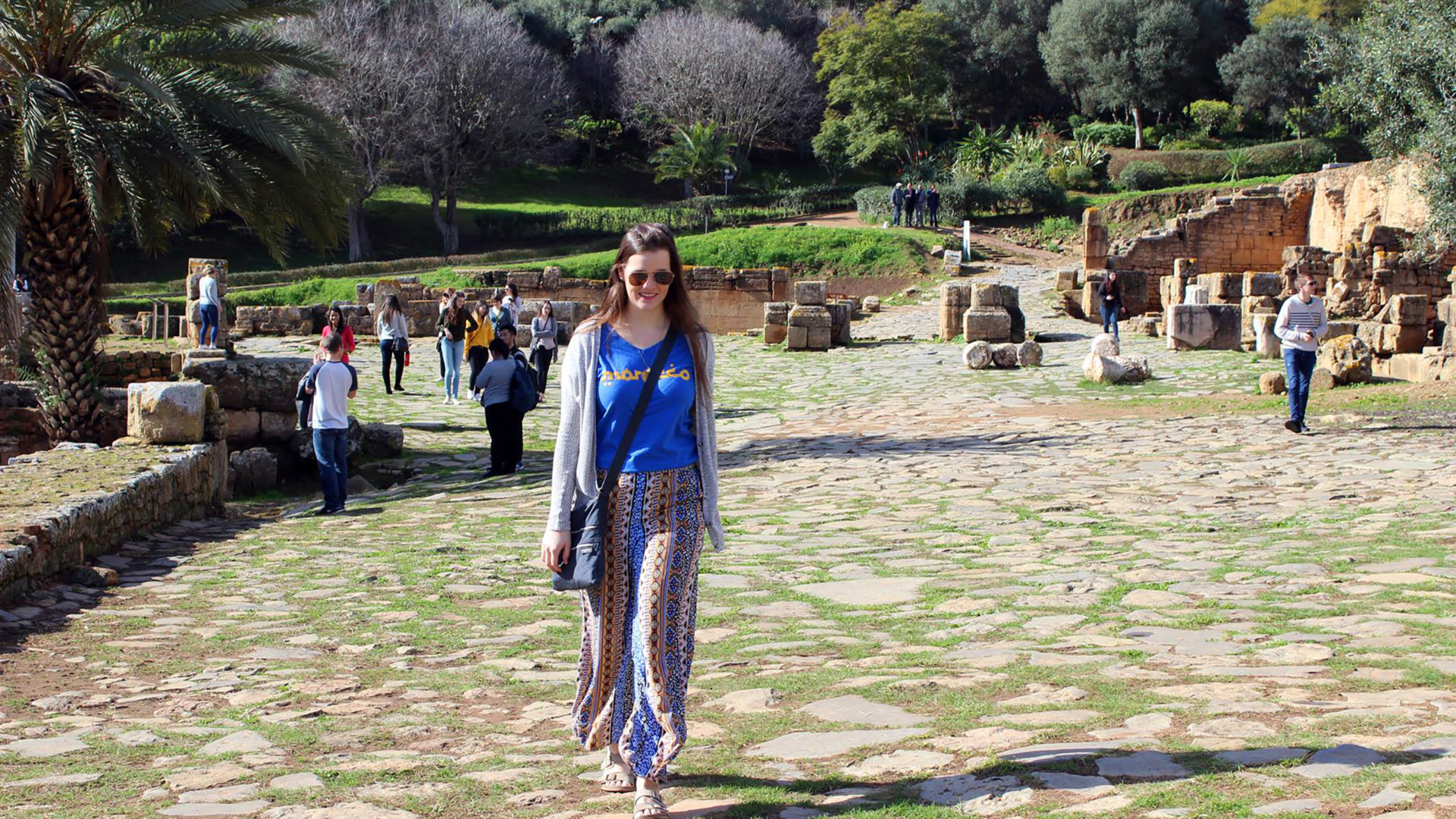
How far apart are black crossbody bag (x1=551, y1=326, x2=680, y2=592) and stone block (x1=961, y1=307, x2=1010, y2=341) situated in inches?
734

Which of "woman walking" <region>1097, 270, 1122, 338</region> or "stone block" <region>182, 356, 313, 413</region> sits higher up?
"woman walking" <region>1097, 270, 1122, 338</region>

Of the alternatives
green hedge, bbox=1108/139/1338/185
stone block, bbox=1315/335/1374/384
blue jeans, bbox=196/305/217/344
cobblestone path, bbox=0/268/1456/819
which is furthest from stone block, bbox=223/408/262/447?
green hedge, bbox=1108/139/1338/185

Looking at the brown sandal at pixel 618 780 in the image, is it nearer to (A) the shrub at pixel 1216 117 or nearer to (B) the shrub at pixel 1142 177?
(B) the shrub at pixel 1142 177

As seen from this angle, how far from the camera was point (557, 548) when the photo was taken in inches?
156

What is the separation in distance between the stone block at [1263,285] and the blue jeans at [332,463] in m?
17.1

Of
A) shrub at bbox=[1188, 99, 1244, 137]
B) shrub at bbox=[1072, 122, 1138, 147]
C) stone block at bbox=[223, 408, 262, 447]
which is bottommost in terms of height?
Answer: stone block at bbox=[223, 408, 262, 447]

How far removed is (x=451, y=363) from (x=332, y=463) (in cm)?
703

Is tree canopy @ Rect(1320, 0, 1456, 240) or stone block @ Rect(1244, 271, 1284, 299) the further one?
stone block @ Rect(1244, 271, 1284, 299)

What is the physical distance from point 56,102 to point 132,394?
3.30m

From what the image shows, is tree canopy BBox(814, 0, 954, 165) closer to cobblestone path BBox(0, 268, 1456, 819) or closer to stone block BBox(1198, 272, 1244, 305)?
stone block BBox(1198, 272, 1244, 305)

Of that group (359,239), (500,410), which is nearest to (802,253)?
(359,239)

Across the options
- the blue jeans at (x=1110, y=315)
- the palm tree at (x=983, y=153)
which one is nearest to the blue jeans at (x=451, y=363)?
the blue jeans at (x=1110, y=315)

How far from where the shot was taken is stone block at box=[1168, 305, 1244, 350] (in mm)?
20812

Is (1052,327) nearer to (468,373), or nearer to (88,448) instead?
(468,373)
